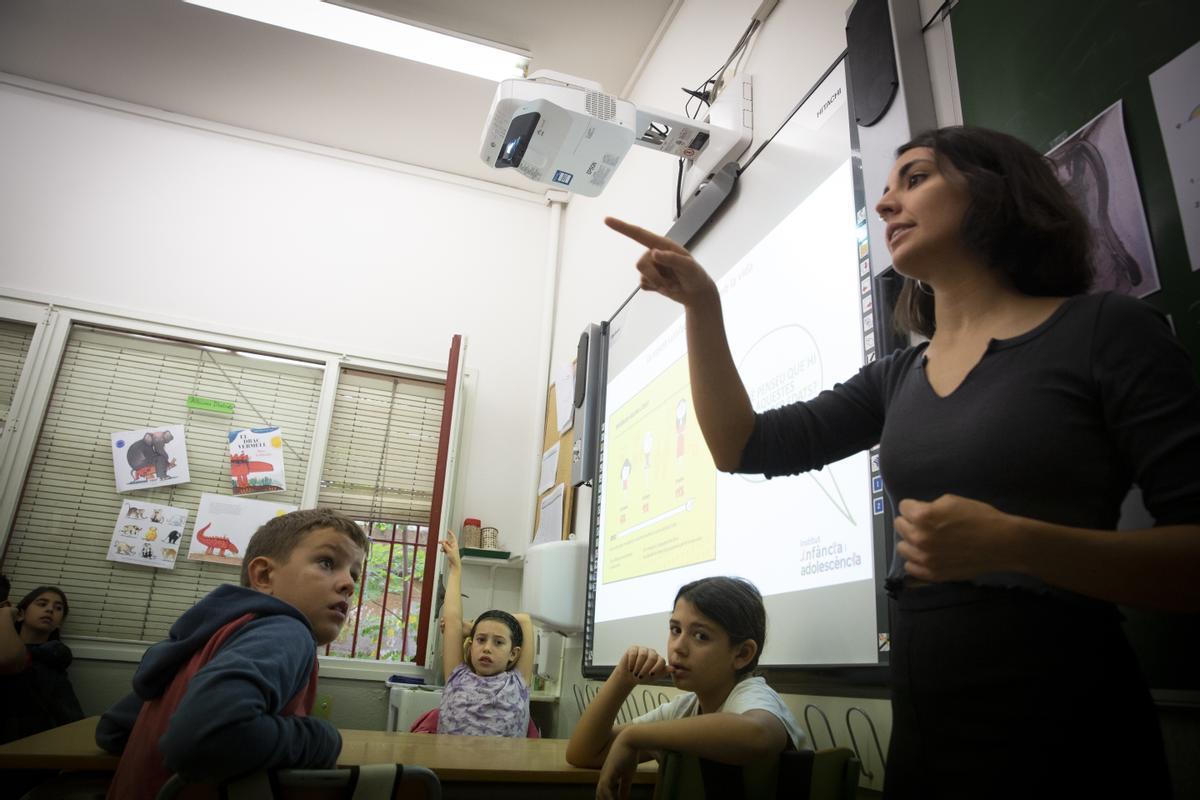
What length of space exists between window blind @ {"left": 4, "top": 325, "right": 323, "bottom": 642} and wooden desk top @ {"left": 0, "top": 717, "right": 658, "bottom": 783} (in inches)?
79.4

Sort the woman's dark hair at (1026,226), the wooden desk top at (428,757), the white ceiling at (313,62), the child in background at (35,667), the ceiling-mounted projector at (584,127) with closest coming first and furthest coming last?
the woman's dark hair at (1026,226), the wooden desk top at (428,757), the ceiling-mounted projector at (584,127), the child in background at (35,667), the white ceiling at (313,62)

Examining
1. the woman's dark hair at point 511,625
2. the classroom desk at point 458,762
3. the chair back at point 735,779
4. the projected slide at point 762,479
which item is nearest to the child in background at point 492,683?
the woman's dark hair at point 511,625

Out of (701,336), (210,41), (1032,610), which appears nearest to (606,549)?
(701,336)

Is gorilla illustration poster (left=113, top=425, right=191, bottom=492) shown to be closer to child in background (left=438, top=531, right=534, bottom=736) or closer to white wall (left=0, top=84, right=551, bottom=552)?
white wall (left=0, top=84, right=551, bottom=552)

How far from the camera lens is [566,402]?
3.44 metres

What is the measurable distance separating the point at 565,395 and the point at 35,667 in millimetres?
2242

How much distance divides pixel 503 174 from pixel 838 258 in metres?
3.11

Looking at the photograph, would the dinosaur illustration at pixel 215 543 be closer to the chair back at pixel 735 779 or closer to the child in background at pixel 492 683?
the child in background at pixel 492 683

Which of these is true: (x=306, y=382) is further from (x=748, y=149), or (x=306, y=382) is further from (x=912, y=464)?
(x=912, y=464)

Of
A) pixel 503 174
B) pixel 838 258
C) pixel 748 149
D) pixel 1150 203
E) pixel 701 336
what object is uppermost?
pixel 503 174

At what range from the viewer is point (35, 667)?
2.84m

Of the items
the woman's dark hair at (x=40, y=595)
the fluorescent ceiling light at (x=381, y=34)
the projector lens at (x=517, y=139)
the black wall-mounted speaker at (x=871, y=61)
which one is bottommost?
the woman's dark hair at (x=40, y=595)

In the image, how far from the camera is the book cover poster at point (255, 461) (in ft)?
11.6

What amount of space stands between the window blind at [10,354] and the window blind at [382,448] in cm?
132
